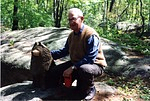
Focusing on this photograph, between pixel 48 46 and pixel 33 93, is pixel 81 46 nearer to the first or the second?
pixel 33 93

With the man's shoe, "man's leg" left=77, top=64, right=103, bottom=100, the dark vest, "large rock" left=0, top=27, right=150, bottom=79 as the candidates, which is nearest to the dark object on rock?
the dark vest

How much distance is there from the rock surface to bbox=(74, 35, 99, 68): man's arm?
0.91m

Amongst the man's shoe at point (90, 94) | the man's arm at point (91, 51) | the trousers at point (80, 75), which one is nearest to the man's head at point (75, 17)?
the man's arm at point (91, 51)

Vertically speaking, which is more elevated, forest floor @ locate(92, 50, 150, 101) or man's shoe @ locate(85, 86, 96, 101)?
man's shoe @ locate(85, 86, 96, 101)

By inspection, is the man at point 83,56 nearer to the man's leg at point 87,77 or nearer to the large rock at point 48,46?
the man's leg at point 87,77

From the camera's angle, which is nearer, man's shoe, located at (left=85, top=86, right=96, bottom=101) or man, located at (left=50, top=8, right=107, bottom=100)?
man, located at (left=50, top=8, right=107, bottom=100)

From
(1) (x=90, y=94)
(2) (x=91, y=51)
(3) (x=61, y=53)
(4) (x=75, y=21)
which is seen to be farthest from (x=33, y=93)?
(4) (x=75, y=21)

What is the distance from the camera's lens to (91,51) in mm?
4074

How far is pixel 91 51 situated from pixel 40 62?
41.2 inches

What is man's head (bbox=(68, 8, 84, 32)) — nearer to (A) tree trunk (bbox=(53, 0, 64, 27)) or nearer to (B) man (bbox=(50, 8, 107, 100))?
(B) man (bbox=(50, 8, 107, 100))

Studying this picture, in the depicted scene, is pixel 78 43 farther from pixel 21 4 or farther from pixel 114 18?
pixel 114 18

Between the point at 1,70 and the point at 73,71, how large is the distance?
13.6 feet

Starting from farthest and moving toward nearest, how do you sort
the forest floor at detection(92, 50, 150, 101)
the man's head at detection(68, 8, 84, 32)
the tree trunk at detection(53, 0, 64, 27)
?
1. the tree trunk at detection(53, 0, 64, 27)
2. the forest floor at detection(92, 50, 150, 101)
3. the man's head at detection(68, 8, 84, 32)

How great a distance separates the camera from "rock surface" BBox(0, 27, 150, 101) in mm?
4664
